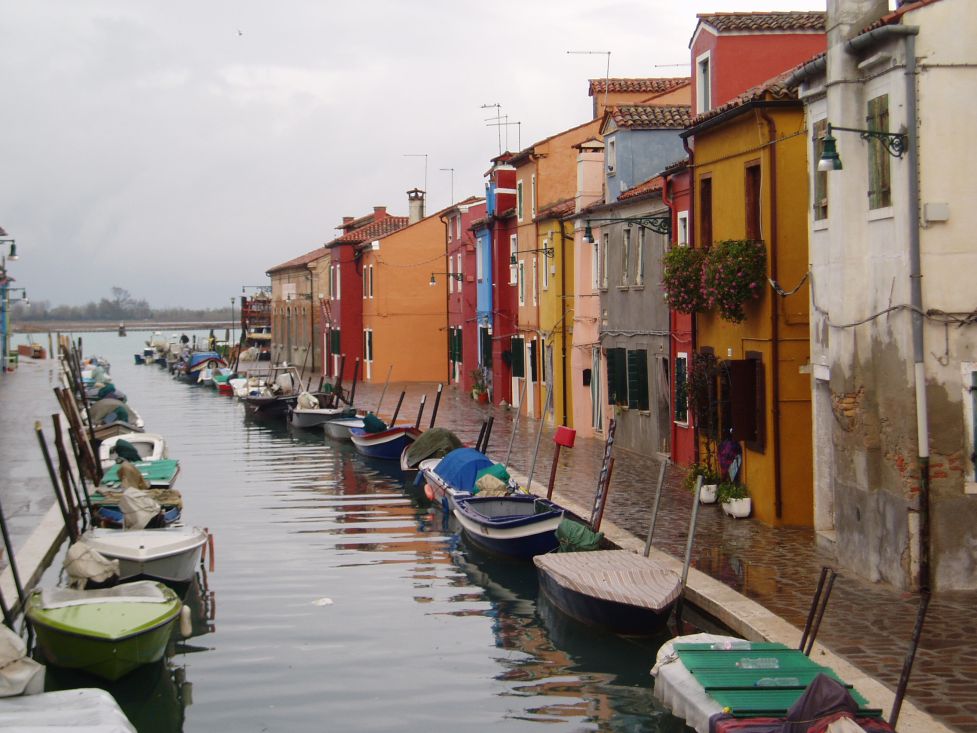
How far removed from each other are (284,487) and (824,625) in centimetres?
1877

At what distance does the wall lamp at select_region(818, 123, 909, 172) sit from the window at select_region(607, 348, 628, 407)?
14588mm

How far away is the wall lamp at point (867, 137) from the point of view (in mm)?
13352

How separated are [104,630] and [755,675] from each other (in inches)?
278

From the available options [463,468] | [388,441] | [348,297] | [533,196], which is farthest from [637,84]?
[348,297]

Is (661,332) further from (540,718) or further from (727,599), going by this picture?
(540,718)

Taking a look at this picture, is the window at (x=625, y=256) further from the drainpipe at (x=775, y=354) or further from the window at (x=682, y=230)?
the drainpipe at (x=775, y=354)

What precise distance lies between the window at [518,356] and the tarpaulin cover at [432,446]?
33.1ft

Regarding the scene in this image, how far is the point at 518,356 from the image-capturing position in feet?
133

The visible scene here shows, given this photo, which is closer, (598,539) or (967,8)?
(967,8)

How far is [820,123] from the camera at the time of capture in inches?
668

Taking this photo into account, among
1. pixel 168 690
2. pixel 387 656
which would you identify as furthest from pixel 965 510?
pixel 168 690

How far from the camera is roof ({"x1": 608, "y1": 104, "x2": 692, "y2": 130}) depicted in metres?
28.8

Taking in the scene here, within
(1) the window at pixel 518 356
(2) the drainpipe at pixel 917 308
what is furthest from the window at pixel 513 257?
(2) the drainpipe at pixel 917 308

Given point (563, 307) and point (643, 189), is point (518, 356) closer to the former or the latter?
point (563, 307)
